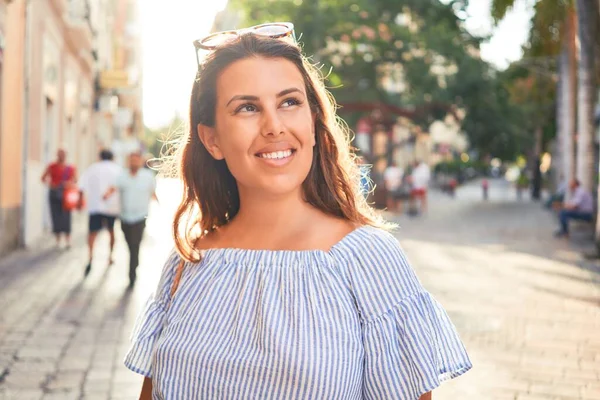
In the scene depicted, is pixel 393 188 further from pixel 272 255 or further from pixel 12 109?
pixel 272 255

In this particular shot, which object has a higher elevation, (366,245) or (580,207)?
(366,245)

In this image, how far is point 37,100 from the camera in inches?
616

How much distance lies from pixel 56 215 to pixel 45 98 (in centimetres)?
465

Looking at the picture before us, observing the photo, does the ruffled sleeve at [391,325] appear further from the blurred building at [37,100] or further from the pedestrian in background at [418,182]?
the pedestrian in background at [418,182]

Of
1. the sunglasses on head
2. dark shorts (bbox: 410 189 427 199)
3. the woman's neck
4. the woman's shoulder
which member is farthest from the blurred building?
the woman's shoulder

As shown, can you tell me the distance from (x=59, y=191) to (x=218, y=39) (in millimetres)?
12114

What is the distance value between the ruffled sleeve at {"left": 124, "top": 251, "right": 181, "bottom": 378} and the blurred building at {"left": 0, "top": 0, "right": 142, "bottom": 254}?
1043 centimetres

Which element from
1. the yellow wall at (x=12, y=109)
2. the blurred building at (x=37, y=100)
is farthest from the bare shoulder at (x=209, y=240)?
the yellow wall at (x=12, y=109)

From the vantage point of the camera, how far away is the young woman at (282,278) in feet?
6.06

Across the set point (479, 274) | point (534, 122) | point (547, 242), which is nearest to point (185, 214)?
point (479, 274)

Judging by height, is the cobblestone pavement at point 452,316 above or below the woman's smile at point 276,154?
below

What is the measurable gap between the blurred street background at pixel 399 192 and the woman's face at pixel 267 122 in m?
0.29

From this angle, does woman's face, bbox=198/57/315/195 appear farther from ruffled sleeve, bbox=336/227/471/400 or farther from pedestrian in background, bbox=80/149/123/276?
pedestrian in background, bbox=80/149/123/276

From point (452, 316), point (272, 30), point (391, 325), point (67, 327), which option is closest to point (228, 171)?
point (272, 30)
